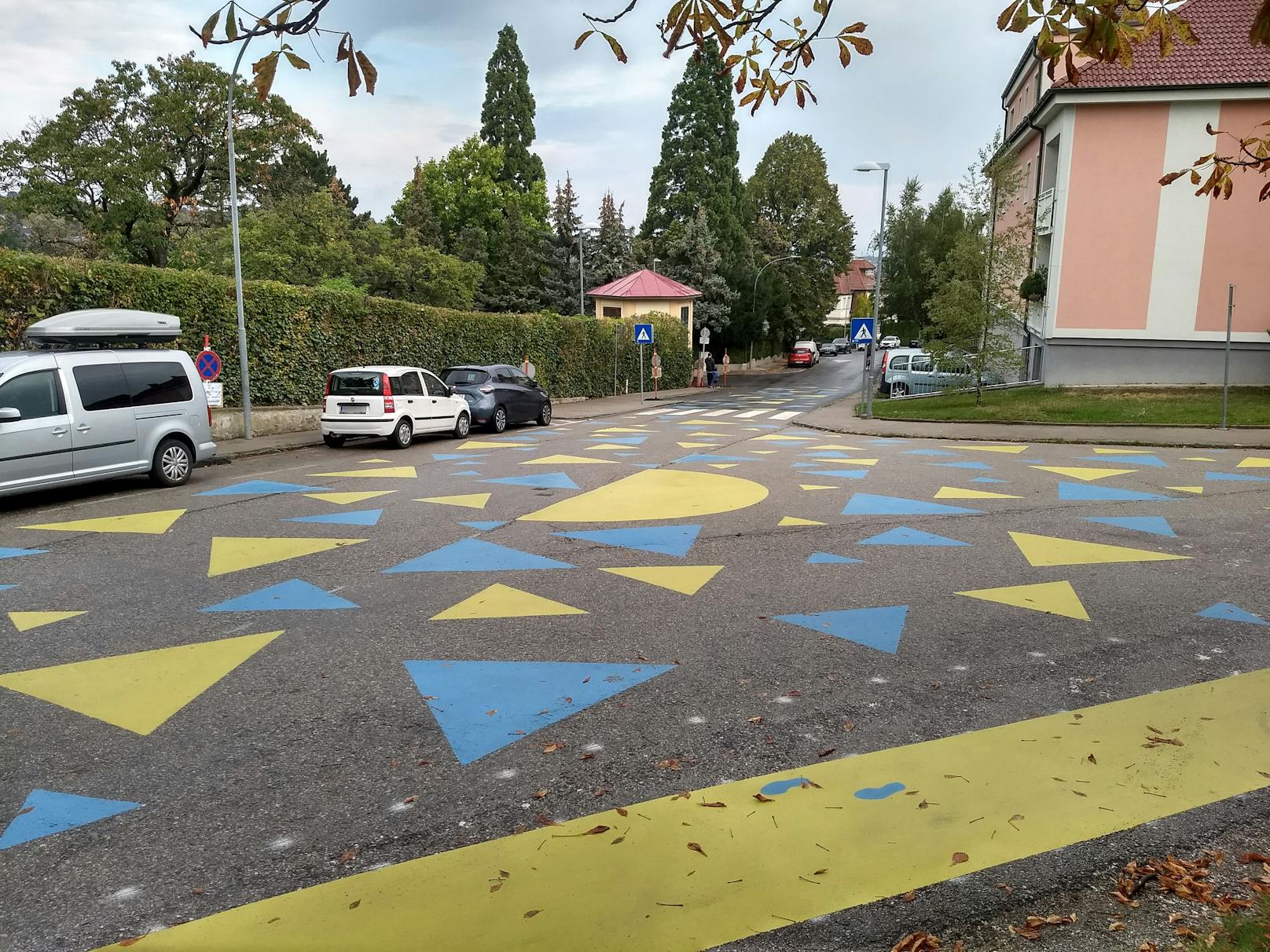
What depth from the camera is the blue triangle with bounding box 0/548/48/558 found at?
810 centimetres

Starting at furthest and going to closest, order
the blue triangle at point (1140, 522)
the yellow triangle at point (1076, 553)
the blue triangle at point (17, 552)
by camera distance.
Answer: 1. the blue triangle at point (1140, 522)
2. the blue triangle at point (17, 552)
3. the yellow triangle at point (1076, 553)

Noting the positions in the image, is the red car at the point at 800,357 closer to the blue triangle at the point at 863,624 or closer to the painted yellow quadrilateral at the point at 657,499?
the painted yellow quadrilateral at the point at 657,499

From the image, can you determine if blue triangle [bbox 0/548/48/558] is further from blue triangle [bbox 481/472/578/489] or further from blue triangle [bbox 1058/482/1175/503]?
blue triangle [bbox 1058/482/1175/503]

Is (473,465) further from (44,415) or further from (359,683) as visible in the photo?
(359,683)

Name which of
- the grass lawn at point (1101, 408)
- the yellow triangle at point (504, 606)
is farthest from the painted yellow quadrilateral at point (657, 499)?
the grass lawn at point (1101, 408)

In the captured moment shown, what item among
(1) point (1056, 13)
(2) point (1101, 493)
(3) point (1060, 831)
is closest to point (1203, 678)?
(3) point (1060, 831)

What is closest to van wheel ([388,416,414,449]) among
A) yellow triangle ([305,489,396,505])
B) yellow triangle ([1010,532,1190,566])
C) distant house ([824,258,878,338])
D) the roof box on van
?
the roof box on van

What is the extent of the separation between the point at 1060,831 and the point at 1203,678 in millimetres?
2300

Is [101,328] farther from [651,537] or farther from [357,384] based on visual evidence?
[651,537]

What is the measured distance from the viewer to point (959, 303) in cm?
2395

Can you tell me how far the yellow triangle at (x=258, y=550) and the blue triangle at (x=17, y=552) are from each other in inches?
59.5

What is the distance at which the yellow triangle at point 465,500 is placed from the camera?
10.8 meters

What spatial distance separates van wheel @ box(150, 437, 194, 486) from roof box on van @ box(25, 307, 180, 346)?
6.24 ft

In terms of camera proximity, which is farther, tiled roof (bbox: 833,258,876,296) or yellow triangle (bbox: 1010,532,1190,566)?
tiled roof (bbox: 833,258,876,296)
